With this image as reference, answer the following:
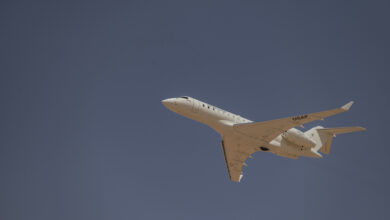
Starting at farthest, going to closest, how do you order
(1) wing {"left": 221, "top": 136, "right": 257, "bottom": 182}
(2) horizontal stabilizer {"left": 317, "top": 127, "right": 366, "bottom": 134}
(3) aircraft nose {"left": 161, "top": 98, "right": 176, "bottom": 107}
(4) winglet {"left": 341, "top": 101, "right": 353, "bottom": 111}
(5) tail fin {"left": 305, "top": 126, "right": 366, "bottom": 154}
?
(5) tail fin {"left": 305, "top": 126, "right": 366, "bottom": 154}
(1) wing {"left": 221, "top": 136, "right": 257, "bottom": 182}
(3) aircraft nose {"left": 161, "top": 98, "right": 176, "bottom": 107}
(2) horizontal stabilizer {"left": 317, "top": 127, "right": 366, "bottom": 134}
(4) winglet {"left": 341, "top": 101, "right": 353, "bottom": 111}

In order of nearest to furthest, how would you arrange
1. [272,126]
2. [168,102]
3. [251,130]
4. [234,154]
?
[272,126] → [251,130] → [168,102] → [234,154]

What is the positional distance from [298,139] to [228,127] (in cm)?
473

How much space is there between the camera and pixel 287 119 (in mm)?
21453

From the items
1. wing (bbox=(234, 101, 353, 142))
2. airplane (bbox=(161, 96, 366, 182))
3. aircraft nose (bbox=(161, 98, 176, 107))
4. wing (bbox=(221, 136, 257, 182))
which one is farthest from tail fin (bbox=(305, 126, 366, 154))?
aircraft nose (bbox=(161, 98, 176, 107))

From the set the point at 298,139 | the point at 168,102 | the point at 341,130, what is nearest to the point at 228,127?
the point at 168,102

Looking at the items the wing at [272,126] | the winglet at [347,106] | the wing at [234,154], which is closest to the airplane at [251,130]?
the wing at [272,126]

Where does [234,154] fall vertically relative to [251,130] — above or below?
below

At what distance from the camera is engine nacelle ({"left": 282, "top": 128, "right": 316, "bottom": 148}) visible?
76.1 ft

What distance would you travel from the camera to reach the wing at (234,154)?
25.1 m

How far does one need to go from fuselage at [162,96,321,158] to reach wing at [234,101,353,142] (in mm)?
486

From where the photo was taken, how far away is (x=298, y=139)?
23.2m

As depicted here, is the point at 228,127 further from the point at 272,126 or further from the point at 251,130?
the point at 272,126

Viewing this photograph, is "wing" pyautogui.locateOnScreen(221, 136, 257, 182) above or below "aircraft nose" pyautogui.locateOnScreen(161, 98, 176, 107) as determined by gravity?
below

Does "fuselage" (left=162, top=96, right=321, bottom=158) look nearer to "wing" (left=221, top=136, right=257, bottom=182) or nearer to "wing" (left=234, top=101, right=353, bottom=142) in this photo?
"wing" (left=234, top=101, right=353, bottom=142)
